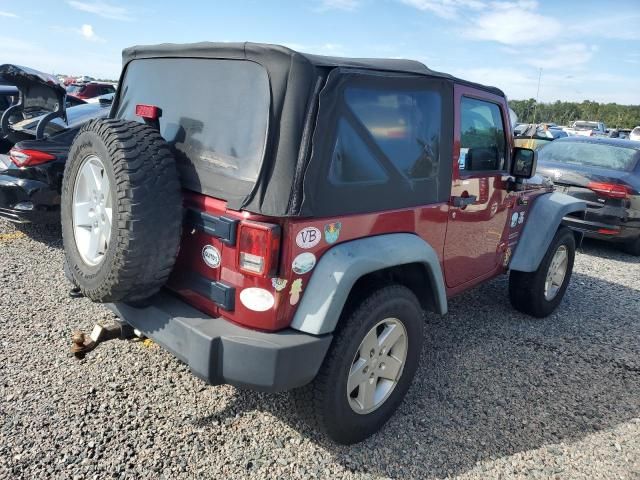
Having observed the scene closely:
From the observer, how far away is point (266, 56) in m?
2.19

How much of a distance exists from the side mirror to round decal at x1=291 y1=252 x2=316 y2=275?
2.17 m

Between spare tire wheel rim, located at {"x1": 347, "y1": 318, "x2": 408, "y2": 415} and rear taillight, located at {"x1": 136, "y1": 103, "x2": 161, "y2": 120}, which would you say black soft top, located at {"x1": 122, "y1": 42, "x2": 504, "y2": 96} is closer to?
rear taillight, located at {"x1": 136, "y1": 103, "x2": 161, "y2": 120}

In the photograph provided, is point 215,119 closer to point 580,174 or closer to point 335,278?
point 335,278

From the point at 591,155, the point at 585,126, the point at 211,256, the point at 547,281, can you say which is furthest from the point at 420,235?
the point at 585,126

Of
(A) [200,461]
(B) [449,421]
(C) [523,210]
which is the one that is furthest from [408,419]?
(C) [523,210]

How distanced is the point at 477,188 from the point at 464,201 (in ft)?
0.78

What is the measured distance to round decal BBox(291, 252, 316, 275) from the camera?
7.09 ft

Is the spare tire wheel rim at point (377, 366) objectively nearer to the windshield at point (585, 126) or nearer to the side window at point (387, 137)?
the side window at point (387, 137)

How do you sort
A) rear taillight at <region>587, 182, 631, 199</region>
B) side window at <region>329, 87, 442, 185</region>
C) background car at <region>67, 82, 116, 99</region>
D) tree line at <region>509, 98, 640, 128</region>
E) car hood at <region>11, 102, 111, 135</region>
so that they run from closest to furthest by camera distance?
1. side window at <region>329, 87, 442, 185</region>
2. car hood at <region>11, 102, 111, 135</region>
3. rear taillight at <region>587, 182, 631, 199</region>
4. background car at <region>67, 82, 116, 99</region>
5. tree line at <region>509, 98, 640, 128</region>

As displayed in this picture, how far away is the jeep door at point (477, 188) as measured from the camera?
3.10 m

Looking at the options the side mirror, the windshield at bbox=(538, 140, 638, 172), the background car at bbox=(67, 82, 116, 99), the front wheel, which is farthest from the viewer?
the background car at bbox=(67, 82, 116, 99)

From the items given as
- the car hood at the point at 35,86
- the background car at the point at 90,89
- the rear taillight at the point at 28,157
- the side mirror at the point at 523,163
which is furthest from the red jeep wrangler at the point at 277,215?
the background car at the point at 90,89

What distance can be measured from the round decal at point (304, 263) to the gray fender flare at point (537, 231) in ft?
7.99

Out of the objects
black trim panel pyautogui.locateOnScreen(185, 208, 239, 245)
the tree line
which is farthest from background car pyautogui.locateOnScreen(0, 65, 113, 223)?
the tree line
